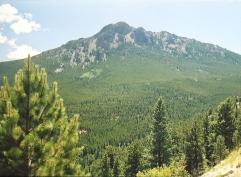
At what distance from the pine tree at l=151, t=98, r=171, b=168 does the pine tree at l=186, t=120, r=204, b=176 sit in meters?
9.34

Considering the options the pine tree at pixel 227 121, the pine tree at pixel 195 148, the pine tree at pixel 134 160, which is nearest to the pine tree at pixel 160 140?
the pine tree at pixel 134 160

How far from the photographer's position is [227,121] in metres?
42.2

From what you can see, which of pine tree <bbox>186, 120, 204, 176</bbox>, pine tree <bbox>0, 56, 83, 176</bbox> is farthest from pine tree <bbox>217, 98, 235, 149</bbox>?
pine tree <bbox>0, 56, 83, 176</bbox>

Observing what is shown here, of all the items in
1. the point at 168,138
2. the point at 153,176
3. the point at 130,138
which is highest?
the point at 153,176

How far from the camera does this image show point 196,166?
45250 mm

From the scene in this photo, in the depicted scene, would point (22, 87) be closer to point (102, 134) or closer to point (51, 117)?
point (51, 117)

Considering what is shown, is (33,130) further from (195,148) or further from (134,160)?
(195,148)

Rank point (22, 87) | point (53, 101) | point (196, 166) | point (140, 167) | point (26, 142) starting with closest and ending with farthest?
1. point (26, 142)
2. point (22, 87)
3. point (53, 101)
4. point (140, 167)
5. point (196, 166)

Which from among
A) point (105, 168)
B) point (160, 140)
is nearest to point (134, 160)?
point (105, 168)

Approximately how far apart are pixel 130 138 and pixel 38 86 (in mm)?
143663

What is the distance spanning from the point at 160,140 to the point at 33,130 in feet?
90.9

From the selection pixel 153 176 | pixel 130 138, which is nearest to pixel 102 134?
pixel 130 138

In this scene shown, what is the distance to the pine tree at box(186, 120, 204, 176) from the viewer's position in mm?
42875

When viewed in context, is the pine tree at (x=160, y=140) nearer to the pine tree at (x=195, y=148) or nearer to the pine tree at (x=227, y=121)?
the pine tree at (x=195, y=148)
